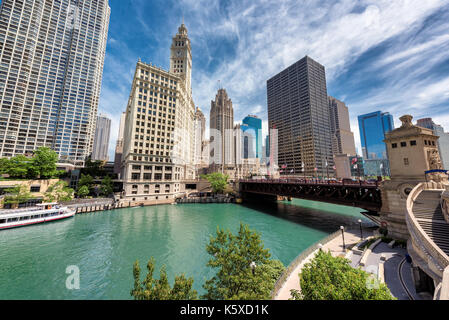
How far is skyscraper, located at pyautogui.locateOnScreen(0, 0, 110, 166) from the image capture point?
91.6m

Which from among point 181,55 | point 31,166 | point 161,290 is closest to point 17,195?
point 31,166

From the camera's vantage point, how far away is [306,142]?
5600 inches

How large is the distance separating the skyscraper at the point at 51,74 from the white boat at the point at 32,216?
73040 mm

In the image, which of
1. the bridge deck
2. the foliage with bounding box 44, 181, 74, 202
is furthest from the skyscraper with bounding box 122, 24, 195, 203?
the bridge deck

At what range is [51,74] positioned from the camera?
105 meters

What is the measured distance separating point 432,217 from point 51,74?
168 metres

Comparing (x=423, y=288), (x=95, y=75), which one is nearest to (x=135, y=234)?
(x=423, y=288)

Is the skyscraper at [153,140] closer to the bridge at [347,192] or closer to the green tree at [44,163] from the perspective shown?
the green tree at [44,163]

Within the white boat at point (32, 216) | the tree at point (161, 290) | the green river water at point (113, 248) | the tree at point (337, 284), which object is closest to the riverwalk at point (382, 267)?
the tree at point (337, 284)

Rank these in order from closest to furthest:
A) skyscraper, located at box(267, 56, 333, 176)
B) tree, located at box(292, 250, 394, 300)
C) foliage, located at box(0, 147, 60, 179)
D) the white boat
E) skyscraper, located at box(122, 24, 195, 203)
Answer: tree, located at box(292, 250, 394, 300) < the white boat < foliage, located at box(0, 147, 60, 179) < skyscraper, located at box(122, 24, 195, 203) < skyscraper, located at box(267, 56, 333, 176)

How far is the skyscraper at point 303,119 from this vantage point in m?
141

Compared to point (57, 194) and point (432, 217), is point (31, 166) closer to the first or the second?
point (57, 194)

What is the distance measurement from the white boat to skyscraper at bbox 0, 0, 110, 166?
240 feet

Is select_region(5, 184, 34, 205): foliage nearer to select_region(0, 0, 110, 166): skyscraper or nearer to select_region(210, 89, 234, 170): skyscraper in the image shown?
select_region(0, 0, 110, 166): skyscraper
